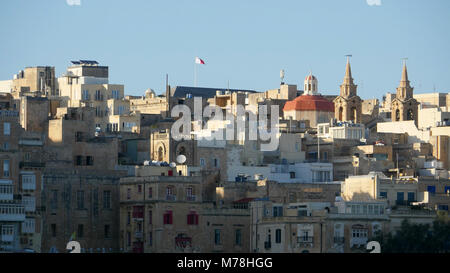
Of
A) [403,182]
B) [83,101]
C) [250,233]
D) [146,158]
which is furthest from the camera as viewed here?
[83,101]

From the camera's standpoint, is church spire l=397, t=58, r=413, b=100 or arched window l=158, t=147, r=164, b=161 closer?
arched window l=158, t=147, r=164, b=161

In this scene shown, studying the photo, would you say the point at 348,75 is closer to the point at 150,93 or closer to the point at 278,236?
the point at 150,93

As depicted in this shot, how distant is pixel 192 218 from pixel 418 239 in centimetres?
1480

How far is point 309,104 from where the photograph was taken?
175 m

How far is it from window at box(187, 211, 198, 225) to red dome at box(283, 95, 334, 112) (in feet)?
148

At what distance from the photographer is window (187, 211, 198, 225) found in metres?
130

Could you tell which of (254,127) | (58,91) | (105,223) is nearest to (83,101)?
(58,91)

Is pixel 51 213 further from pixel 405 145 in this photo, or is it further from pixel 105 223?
pixel 405 145

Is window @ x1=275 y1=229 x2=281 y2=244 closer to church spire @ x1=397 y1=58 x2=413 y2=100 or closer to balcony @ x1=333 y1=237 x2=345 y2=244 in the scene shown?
balcony @ x1=333 y1=237 x2=345 y2=244

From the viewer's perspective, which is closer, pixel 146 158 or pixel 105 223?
pixel 105 223

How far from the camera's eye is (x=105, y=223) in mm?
133250

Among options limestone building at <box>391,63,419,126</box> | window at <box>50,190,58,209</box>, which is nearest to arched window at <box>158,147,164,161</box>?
window at <box>50,190,58,209</box>

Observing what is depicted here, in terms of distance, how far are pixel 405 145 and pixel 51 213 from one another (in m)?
36.3

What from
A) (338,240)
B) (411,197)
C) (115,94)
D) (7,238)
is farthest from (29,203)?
(115,94)
